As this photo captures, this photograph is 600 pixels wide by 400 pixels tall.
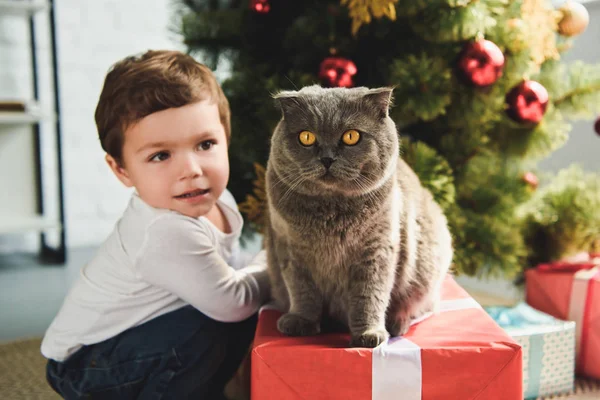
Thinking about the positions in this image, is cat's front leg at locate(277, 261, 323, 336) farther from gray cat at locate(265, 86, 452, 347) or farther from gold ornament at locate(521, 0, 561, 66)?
gold ornament at locate(521, 0, 561, 66)

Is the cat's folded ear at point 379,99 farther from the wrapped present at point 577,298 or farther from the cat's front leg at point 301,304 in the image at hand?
the wrapped present at point 577,298

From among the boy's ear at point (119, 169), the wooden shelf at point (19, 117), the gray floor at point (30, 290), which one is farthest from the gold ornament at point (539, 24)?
the wooden shelf at point (19, 117)

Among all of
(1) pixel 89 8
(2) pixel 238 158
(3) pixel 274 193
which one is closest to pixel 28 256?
(1) pixel 89 8

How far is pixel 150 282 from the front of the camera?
94cm

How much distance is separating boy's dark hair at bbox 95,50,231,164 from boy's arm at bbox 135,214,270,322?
17cm

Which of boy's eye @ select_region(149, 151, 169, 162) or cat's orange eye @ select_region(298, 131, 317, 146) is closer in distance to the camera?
cat's orange eye @ select_region(298, 131, 317, 146)

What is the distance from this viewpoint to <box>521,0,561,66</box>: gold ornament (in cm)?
130

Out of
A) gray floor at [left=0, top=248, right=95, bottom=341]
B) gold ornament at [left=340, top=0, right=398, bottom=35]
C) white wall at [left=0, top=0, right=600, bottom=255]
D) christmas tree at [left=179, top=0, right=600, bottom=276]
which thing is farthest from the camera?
white wall at [left=0, top=0, right=600, bottom=255]

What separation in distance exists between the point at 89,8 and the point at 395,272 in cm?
218

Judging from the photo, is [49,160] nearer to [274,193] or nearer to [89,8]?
[89,8]

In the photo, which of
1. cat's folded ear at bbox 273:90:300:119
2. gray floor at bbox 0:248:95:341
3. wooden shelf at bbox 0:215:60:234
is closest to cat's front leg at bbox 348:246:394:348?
cat's folded ear at bbox 273:90:300:119

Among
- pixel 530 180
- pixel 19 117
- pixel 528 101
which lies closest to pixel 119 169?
pixel 528 101

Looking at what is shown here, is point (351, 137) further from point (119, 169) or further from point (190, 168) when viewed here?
point (119, 169)

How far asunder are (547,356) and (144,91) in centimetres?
94
